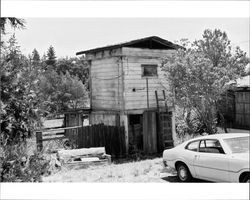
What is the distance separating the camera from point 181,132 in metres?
12.3

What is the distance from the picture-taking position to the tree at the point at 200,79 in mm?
10414

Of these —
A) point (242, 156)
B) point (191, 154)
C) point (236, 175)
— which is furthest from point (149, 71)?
point (236, 175)

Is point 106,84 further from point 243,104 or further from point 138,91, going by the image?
point 243,104

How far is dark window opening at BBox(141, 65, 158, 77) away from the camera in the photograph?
13984 mm

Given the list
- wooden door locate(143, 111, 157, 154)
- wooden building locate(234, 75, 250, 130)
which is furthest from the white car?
wooden building locate(234, 75, 250, 130)

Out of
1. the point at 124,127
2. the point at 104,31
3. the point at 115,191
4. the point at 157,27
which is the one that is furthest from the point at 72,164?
the point at 157,27

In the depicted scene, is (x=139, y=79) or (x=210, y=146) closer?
(x=210, y=146)

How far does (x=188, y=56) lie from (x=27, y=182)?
6.05 meters

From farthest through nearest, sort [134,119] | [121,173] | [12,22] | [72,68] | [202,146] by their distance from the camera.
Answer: [72,68], [134,119], [121,173], [12,22], [202,146]

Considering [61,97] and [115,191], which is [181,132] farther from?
[61,97]

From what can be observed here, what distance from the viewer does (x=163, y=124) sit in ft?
46.1

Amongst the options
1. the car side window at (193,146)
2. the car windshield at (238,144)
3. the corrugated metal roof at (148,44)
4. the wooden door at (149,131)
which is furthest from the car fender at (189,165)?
the corrugated metal roof at (148,44)

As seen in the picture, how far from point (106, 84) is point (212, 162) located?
24.5ft
